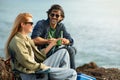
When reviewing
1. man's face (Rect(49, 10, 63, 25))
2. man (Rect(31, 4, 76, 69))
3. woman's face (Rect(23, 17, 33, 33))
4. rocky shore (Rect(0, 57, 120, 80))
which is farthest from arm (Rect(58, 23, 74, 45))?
rocky shore (Rect(0, 57, 120, 80))

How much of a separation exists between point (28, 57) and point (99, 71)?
23.2 feet

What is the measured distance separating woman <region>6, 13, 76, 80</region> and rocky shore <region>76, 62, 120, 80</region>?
220 inches

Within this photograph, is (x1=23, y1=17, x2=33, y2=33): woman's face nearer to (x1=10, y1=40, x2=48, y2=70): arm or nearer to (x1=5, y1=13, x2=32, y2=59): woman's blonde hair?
(x1=5, y1=13, x2=32, y2=59): woman's blonde hair

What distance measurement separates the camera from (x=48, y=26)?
9.20 meters

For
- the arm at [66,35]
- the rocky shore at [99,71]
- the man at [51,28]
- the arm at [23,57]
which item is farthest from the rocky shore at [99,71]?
the arm at [23,57]

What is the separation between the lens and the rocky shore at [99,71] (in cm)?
1435

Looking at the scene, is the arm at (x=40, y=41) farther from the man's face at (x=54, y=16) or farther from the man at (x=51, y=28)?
the man's face at (x=54, y=16)

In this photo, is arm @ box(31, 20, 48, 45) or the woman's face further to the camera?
arm @ box(31, 20, 48, 45)

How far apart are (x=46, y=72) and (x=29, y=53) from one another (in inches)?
16.6

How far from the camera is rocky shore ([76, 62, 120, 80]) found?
14354 millimetres

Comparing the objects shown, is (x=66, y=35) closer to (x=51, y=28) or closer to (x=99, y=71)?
(x=51, y=28)

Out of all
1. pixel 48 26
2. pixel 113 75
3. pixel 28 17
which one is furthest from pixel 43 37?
pixel 113 75

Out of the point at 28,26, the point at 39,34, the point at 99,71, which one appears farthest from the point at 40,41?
the point at 99,71

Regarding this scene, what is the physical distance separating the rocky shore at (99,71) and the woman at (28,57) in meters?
5.59
